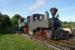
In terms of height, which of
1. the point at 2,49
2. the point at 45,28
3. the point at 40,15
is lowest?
the point at 2,49

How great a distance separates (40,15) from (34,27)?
6.62ft

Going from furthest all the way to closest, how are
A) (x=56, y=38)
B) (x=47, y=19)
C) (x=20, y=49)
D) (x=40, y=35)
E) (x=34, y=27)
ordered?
(x=34, y=27), (x=40, y=35), (x=47, y=19), (x=56, y=38), (x=20, y=49)

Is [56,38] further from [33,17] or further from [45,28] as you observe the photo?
[33,17]

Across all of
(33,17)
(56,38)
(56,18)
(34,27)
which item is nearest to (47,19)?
(56,18)

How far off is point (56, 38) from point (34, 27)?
4.87 metres

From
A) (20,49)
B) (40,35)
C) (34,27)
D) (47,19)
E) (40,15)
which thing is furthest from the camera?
Answer: (40,15)

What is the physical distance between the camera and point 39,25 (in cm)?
1830

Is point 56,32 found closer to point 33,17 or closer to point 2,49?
point 2,49

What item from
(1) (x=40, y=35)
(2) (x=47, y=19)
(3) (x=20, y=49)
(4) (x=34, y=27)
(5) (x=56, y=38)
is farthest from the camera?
(4) (x=34, y=27)

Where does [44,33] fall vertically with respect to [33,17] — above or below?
below

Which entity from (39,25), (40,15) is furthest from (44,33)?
(40,15)

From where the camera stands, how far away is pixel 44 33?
55.0 ft

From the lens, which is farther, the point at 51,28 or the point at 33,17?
the point at 33,17

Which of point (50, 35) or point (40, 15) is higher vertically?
point (40, 15)
